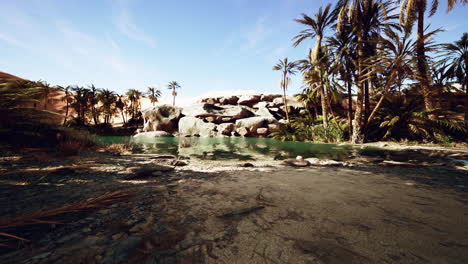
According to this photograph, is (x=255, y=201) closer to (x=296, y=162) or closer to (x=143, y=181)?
(x=143, y=181)

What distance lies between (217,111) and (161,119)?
33.5ft

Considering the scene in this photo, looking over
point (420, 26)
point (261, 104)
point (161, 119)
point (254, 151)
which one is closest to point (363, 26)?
point (420, 26)

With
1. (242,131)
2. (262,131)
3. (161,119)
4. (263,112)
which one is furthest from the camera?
(161,119)

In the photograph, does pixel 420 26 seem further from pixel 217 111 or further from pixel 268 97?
pixel 217 111

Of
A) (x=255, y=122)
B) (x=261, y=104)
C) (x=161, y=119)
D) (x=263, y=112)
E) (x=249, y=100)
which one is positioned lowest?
(x=255, y=122)

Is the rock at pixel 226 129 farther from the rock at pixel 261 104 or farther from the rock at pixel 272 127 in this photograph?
the rock at pixel 261 104

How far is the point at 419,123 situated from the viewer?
11.8 metres

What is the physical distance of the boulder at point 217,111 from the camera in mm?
29100

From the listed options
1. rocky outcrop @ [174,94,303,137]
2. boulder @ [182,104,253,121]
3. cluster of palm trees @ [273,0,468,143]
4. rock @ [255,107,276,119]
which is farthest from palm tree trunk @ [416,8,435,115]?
boulder @ [182,104,253,121]

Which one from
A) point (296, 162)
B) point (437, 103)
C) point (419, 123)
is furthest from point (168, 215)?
point (437, 103)

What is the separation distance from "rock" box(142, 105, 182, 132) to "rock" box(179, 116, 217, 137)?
2.21m

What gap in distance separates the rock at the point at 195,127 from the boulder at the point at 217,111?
152cm

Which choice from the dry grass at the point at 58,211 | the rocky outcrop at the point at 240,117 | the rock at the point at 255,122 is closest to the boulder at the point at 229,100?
the rocky outcrop at the point at 240,117

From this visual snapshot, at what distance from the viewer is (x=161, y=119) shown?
30266 mm
